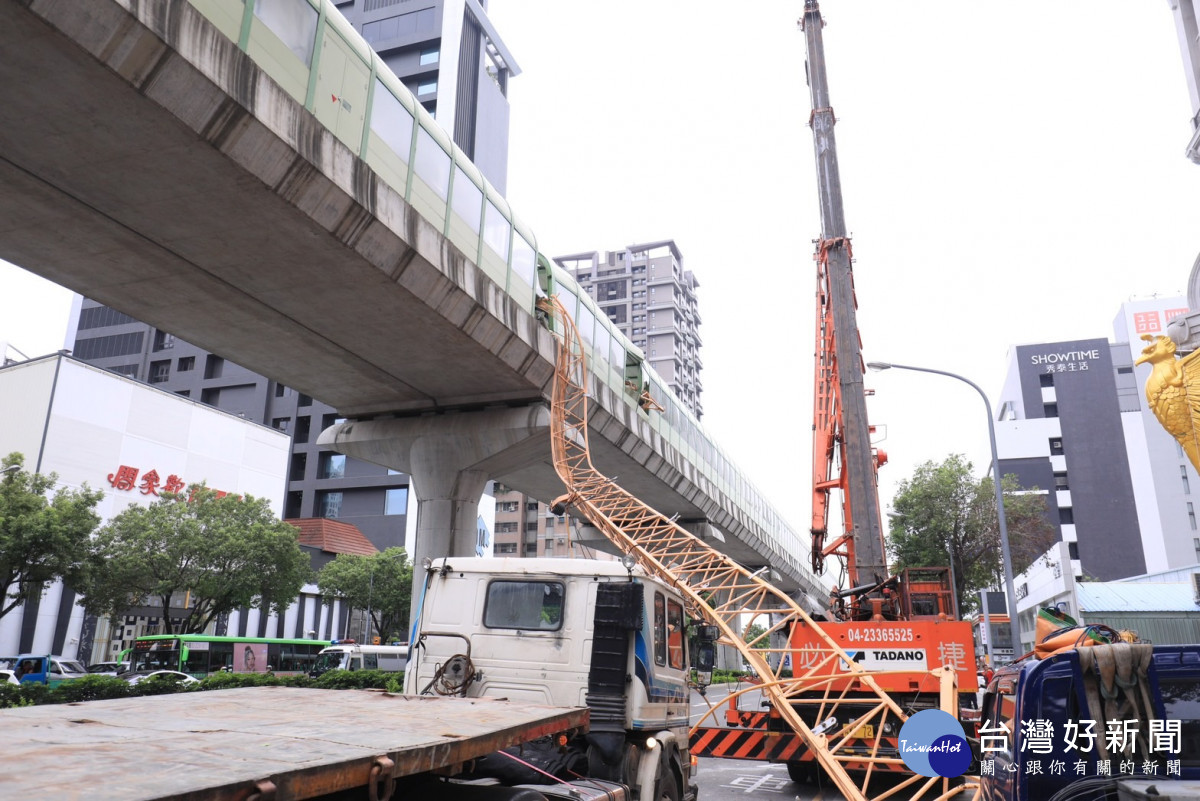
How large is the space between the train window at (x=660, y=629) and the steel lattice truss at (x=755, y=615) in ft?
8.38

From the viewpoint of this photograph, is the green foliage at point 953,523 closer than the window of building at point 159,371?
Yes

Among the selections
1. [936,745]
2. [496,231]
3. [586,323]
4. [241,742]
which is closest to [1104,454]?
[586,323]

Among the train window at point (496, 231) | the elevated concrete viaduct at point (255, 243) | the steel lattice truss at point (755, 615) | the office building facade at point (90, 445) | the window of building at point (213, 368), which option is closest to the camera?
the elevated concrete viaduct at point (255, 243)

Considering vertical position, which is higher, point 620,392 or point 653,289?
point 653,289

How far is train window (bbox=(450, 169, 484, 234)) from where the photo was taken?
51.7 feet

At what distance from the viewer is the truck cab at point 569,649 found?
6691 mm

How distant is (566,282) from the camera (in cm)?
2098

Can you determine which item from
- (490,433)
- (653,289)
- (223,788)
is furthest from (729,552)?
(653,289)

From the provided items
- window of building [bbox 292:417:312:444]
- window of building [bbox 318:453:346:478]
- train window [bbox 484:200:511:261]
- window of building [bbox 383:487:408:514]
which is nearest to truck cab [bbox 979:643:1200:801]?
train window [bbox 484:200:511:261]

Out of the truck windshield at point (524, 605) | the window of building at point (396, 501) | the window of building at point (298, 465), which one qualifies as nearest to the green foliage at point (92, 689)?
the truck windshield at point (524, 605)

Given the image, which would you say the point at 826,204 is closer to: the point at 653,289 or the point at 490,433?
the point at 490,433

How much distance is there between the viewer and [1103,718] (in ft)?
16.8

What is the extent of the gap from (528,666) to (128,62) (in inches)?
300

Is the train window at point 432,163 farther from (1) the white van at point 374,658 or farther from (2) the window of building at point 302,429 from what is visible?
(2) the window of building at point 302,429
